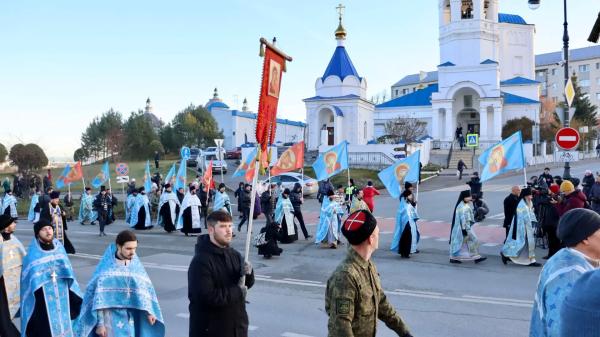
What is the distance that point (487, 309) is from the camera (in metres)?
8.30

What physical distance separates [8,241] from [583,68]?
107546 millimetres

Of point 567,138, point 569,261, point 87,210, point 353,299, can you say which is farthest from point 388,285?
point 87,210

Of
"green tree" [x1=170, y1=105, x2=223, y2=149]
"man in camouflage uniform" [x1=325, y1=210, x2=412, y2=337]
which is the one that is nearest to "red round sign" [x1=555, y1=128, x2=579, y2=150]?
"man in camouflage uniform" [x1=325, y1=210, x2=412, y2=337]

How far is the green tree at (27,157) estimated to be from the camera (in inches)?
1749

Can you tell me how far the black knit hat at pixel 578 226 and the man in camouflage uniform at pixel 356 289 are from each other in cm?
120

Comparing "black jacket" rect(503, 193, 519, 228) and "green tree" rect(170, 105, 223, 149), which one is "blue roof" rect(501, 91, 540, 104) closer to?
"green tree" rect(170, 105, 223, 149)

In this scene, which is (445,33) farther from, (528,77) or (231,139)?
(231,139)

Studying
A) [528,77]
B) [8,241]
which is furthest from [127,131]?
[8,241]

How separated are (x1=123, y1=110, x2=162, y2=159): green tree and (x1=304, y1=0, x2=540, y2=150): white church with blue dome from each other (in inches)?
865

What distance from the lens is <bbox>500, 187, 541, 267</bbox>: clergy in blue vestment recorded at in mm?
11914

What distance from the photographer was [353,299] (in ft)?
11.8

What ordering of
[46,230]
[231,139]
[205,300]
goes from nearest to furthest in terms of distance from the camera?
[205,300]
[46,230]
[231,139]

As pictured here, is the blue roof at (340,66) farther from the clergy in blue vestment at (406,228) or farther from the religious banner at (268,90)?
the religious banner at (268,90)

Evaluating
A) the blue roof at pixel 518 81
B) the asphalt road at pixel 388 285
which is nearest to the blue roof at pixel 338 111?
the blue roof at pixel 518 81
